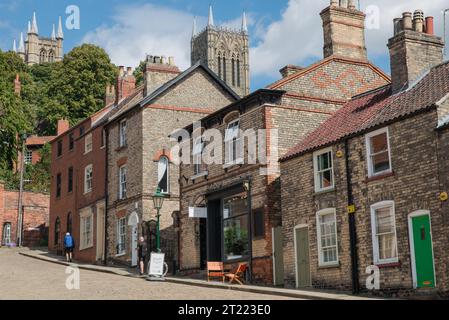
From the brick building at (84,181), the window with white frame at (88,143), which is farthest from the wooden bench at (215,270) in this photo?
the window with white frame at (88,143)

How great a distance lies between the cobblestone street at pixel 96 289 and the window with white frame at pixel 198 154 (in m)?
5.42

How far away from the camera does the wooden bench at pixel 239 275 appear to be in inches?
983

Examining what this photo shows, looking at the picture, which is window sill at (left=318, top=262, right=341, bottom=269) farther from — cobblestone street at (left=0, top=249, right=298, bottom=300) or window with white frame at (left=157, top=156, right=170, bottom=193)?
window with white frame at (left=157, top=156, right=170, bottom=193)

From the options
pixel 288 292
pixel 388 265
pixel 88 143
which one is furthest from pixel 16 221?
pixel 388 265

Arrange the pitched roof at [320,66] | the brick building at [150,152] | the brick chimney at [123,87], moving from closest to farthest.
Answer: the pitched roof at [320,66]
the brick building at [150,152]
the brick chimney at [123,87]

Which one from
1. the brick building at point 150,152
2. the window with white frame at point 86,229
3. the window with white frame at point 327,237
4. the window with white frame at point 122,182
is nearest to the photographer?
the window with white frame at point 327,237

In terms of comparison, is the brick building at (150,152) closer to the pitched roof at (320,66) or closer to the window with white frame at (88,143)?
the window with white frame at (88,143)

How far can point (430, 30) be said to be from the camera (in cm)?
2469

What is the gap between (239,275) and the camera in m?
25.6

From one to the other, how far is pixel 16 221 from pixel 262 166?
104 feet

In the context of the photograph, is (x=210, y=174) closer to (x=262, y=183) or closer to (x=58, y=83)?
(x=262, y=183)

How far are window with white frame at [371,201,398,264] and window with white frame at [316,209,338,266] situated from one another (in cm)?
180

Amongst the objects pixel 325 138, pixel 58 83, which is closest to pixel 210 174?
pixel 325 138

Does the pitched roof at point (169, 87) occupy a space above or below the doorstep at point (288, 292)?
above
